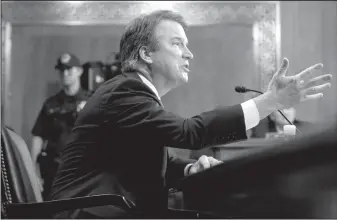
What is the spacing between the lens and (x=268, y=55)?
2049 mm

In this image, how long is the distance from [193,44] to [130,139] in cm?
85

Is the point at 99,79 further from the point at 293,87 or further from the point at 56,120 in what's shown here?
the point at 293,87

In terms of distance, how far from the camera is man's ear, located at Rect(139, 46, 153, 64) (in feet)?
2.66

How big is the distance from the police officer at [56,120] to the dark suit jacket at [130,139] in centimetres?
55

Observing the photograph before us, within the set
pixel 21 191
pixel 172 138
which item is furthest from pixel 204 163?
pixel 21 191

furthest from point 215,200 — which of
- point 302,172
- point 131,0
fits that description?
point 131,0

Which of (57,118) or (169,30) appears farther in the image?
(57,118)

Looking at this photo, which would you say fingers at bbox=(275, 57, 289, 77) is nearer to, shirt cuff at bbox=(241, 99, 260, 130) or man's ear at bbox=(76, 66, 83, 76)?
shirt cuff at bbox=(241, 99, 260, 130)

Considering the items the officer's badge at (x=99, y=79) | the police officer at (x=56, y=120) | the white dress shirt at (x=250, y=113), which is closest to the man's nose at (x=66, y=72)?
the police officer at (x=56, y=120)

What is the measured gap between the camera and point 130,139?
726mm

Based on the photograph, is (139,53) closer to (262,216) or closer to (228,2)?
(262,216)

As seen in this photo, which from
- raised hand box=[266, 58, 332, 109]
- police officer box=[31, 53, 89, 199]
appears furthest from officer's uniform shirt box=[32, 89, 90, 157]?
raised hand box=[266, 58, 332, 109]

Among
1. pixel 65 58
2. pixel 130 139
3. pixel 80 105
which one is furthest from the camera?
pixel 65 58

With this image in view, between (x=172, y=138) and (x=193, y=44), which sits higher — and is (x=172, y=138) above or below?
below
